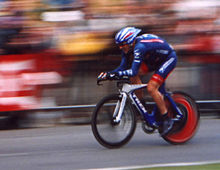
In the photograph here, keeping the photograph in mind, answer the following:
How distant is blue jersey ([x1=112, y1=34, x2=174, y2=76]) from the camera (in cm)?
723

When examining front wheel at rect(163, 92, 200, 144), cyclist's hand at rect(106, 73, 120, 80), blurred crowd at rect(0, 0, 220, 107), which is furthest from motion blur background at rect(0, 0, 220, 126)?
cyclist's hand at rect(106, 73, 120, 80)

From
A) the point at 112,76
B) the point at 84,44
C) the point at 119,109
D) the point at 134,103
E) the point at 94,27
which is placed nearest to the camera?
the point at 112,76

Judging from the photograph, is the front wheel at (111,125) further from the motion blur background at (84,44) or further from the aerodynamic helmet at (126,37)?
the motion blur background at (84,44)

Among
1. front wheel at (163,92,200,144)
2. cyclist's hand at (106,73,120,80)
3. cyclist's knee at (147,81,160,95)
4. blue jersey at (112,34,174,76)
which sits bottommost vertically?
front wheel at (163,92,200,144)

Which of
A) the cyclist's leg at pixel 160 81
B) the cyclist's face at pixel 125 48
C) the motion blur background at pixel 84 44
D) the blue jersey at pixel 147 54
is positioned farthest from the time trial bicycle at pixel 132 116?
the motion blur background at pixel 84 44

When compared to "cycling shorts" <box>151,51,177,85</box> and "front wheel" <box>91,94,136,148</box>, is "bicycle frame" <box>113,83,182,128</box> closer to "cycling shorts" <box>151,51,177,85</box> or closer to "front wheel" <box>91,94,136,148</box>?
"front wheel" <box>91,94,136,148</box>

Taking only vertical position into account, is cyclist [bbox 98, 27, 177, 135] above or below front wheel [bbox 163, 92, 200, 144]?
above

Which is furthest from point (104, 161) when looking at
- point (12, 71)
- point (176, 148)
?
point (12, 71)

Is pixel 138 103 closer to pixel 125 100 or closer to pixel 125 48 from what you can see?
pixel 125 100

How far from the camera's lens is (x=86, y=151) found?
24.7ft

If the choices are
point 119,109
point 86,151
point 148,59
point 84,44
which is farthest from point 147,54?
point 84,44

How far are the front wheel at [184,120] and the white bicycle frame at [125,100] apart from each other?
0.49m

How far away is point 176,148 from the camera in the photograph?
24.8 ft

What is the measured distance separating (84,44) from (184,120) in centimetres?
324
